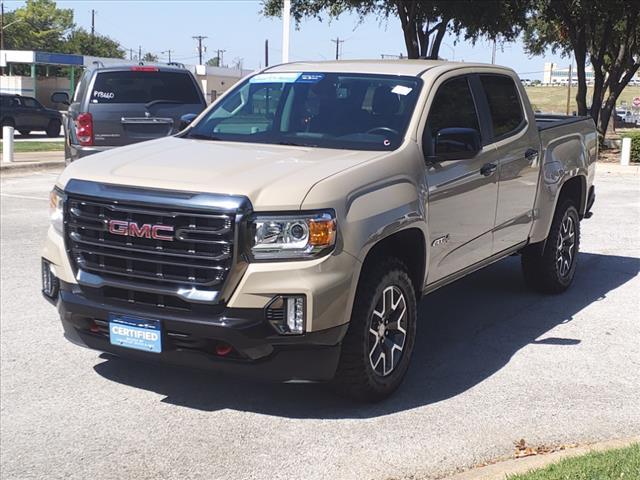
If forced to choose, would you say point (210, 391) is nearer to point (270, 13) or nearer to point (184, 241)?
point (184, 241)

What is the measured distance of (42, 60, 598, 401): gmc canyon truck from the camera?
441 cm

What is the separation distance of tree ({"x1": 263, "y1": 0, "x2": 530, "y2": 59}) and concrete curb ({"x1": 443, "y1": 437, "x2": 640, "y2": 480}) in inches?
929

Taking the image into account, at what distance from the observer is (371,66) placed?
6.20 m

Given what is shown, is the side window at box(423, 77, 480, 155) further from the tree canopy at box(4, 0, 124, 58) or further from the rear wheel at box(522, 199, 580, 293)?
the tree canopy at box(4, 0, 124, 58)

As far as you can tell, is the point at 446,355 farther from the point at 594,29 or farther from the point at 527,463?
the point at 594,29

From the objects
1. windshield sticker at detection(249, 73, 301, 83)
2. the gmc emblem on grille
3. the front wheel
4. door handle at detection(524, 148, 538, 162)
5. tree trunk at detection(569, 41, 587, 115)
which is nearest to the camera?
the gmc emblem on grille

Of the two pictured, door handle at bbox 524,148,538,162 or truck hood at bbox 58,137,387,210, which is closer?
truck hood at bbox 58,137,387,210

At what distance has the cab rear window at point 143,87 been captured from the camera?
11867mm

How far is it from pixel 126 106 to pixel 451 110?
6.81m

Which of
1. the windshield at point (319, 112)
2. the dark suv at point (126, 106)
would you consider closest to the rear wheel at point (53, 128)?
the dark suv at point (126, 106)

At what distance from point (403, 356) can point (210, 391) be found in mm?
1216

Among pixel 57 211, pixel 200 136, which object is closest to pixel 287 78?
pixel 200 136

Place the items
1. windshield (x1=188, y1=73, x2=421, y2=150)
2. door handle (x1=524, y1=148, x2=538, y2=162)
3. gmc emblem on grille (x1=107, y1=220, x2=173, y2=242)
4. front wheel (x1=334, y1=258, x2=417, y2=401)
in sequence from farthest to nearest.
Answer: door handle (x1=524, y1=148, x2=538, y2=162)
windshield (x1=188, y1=73, x2=421, y2=150)
front wheel (x1=334, y1=258, x2=417, y2=401)
gmc emblem on grille (x1=107, y1=220, x2=173, y2=242)

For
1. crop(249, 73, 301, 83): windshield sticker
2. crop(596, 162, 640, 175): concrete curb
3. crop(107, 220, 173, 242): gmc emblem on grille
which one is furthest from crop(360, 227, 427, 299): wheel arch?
crop(596, 162, 640, 175): concrete curb
